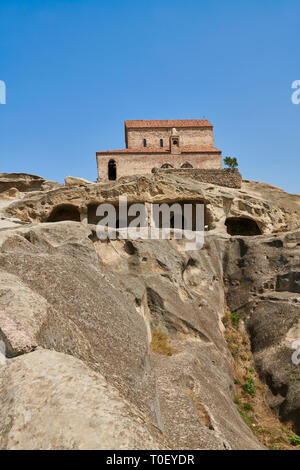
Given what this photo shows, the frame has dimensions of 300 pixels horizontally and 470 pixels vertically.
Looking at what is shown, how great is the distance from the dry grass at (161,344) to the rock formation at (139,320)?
0.04 m

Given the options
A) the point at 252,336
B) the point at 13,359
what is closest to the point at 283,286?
the point at 252,336

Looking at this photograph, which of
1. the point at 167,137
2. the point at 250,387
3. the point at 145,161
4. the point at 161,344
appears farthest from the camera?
the point at 167,137

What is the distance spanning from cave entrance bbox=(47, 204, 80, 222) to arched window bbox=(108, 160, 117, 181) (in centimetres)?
1626

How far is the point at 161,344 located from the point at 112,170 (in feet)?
96.5

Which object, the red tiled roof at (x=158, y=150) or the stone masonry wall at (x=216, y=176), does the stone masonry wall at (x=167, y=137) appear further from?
the stone masonry wall at (x=216, y=176)

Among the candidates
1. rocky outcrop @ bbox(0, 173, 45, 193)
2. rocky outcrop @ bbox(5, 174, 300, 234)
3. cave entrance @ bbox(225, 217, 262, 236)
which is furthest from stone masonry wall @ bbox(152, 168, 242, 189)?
rocky outcrop @ bbox(0, 173, 45, 193)

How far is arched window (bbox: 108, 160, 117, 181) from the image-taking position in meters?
36.2

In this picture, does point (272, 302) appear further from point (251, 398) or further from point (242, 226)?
point (242, 226)

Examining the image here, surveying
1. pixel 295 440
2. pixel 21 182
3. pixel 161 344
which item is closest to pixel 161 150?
pixel 21 182

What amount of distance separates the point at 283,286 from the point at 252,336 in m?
2.23

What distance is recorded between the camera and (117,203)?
18828 millimetres

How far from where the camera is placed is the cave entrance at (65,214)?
64.5 feet

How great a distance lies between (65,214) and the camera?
66.6 ft

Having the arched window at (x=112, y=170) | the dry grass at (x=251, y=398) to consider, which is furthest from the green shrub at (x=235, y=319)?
the arched window at (x=112, y=170)
